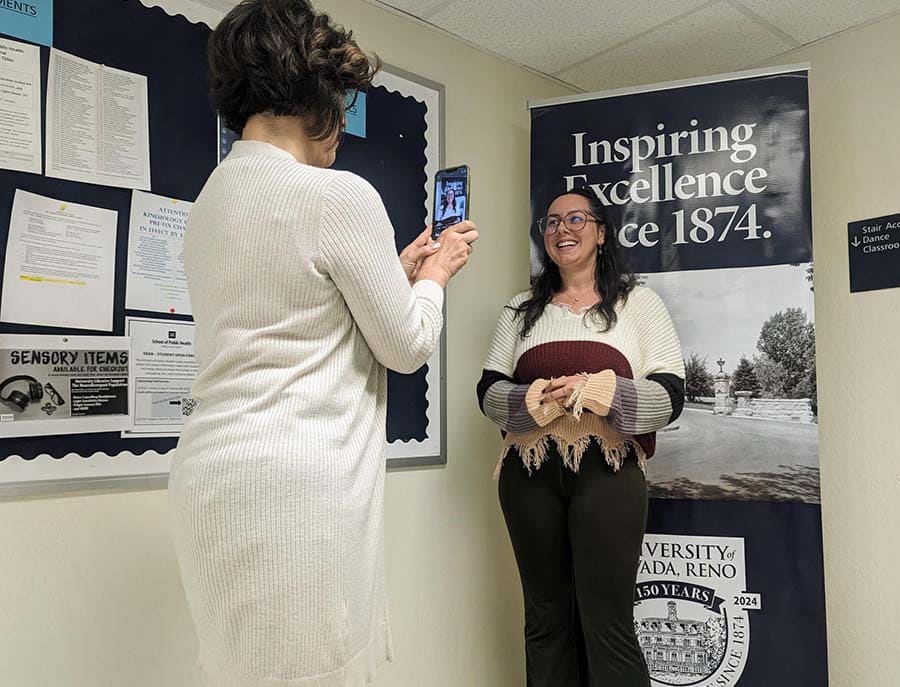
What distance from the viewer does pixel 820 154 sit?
247cm

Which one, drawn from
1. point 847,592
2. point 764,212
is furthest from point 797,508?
point 764,212

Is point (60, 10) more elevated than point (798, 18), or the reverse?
point (798, 18)

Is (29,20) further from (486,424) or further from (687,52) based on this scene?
(687,52)

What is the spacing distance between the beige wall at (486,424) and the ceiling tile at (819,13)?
5cm

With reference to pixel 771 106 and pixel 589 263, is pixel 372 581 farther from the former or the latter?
pixel 771 106

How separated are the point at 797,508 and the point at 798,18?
145 centimetres

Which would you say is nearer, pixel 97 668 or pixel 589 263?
pixel 97 668

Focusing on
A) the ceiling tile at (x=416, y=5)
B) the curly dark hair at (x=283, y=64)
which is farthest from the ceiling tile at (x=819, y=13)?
the curly dark hair at (x=283, y=64)

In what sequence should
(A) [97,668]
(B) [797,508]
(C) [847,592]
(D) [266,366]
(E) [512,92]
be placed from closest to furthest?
(D) [266,366], (A) [97,668], (B) [797,508], (C) [847,592], (E) [512,92]

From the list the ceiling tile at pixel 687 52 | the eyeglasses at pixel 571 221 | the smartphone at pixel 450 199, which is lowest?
the smartphone at pixel 450 199

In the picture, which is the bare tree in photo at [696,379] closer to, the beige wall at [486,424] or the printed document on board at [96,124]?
the beige wall at [486,424]

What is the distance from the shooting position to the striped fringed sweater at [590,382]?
6.21ft

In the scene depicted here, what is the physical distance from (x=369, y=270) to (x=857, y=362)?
187cm

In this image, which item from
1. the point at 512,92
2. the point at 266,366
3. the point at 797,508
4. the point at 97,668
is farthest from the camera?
the point at 512,92
